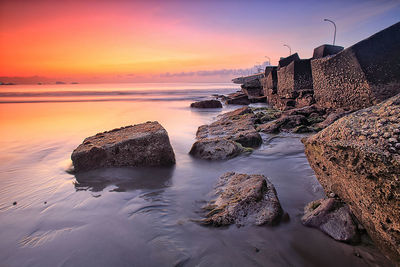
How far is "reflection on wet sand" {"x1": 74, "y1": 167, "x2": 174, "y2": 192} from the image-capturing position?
3.77 m

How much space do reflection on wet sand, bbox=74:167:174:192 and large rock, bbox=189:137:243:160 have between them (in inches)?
35.3

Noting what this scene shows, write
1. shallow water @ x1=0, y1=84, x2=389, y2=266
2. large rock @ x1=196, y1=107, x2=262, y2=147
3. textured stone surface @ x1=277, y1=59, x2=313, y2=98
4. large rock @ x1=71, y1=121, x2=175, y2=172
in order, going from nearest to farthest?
shallow water @ x1=0, y1=84, x2=389, y2=266, large rock @ x1=71, y1=121, x2=175, y2=172, large rock @ x1=196, y1=107, x2=262, y2=147, textured stone surface @ x1=277, y1=59, x2=313, y2=98

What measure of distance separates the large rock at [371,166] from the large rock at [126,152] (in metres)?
2.85

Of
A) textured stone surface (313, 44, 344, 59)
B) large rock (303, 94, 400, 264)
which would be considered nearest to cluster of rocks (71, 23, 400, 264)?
large rock (303, 94, 400, 264)

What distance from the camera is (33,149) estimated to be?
21.4ft

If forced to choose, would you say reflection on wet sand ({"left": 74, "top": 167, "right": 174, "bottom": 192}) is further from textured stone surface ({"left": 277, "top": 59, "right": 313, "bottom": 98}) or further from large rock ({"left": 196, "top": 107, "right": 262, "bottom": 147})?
textured stone surface ({"left": 277, "top": 59, "right": 313, "bottom": 98})

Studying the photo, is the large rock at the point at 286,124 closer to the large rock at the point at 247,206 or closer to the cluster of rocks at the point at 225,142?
the cluster of rocks at the point at 225,142

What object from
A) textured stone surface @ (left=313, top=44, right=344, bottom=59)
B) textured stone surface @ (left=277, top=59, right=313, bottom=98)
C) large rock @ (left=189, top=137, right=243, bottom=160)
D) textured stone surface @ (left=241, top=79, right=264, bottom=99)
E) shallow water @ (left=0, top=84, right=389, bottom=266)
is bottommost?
shallow water @ (left=0, top=84, right=389, bottom=266)

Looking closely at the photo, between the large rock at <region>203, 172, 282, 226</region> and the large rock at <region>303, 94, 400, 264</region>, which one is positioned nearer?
the large rock at <region>303, 94, 400, 264</region>

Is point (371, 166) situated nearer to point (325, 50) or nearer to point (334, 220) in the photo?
point (334, 220)

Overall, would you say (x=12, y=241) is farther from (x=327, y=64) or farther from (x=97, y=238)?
(x=327, y=64)

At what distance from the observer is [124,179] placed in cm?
402

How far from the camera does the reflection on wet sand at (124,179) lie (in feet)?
12.4

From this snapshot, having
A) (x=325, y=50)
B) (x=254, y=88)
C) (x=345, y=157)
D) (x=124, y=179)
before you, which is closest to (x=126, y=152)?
(x=124, y=179)
